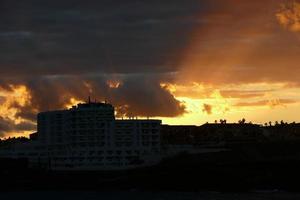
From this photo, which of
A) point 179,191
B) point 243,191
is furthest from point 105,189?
point 243,191

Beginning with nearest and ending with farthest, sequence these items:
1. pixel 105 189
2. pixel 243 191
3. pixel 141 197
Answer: pixel 141 197 < pixel 243 191 < pixel 105 189

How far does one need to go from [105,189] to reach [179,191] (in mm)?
17741

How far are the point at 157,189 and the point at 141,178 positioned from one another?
728cm

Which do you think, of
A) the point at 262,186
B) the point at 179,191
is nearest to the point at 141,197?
the point at 179,191

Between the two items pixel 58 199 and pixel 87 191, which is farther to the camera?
pixel 87 191

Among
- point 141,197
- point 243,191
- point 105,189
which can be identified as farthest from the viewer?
point 105,189

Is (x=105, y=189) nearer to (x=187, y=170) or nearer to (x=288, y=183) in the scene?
(x=187, y=170)

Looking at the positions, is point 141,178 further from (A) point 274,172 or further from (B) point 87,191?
(A) point 274,172

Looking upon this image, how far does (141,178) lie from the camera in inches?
7687

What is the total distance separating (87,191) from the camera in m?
190

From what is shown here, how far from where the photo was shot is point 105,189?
193 meters

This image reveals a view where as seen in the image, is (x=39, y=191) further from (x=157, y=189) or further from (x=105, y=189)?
(x=157, y=189)

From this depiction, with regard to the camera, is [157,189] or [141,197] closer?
[141,197]

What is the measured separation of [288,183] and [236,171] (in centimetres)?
1314
